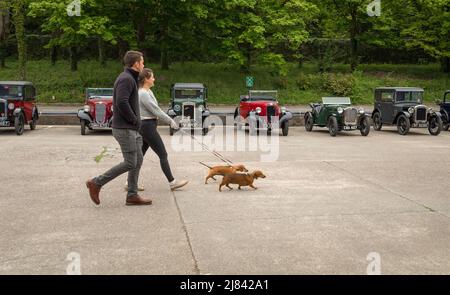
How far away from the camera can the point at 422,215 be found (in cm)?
654

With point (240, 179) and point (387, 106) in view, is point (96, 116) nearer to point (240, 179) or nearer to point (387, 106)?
point (387, 106)

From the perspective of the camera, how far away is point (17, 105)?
1772 centimetres

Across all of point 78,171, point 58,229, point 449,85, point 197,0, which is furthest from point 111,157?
point 449,85

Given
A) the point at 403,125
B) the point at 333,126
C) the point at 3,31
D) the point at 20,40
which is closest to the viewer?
the point at 333,126

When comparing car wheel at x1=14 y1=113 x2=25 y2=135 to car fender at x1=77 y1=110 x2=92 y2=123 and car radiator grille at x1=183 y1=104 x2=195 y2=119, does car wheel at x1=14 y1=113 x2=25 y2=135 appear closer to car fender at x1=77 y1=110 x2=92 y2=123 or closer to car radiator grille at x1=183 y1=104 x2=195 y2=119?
car fender at x1=77 y1=110 x2=92 y2=123

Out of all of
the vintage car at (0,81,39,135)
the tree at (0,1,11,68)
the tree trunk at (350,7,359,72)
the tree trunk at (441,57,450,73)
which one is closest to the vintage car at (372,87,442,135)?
the vintage car at (0,81,39,135)

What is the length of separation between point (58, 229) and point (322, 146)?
32.9 ft

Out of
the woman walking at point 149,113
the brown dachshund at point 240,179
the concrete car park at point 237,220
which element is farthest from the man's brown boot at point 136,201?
the brown dachshund at point 240,179

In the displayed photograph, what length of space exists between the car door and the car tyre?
138 cm

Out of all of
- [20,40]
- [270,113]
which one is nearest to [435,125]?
[270,113]

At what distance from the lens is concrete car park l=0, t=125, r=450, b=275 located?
4711 mm

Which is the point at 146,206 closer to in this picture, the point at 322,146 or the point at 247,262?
the point at 247,262

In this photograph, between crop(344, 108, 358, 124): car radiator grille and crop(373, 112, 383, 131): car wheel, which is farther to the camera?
crop(373, 112, 383, 131): car wheel

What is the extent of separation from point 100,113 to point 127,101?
11528 mm
